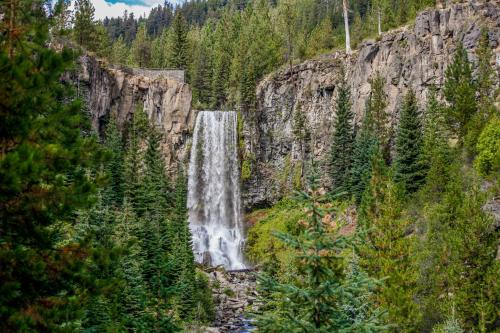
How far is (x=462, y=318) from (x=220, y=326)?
688 inches

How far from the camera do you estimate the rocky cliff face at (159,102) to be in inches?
2361

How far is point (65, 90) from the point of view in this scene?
1019 centimetres

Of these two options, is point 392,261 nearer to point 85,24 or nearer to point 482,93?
point 482,93

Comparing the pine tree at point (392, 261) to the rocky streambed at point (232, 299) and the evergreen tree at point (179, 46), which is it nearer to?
the rocky streambed at point (232, 299)

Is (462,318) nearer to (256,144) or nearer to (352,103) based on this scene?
(352,103)

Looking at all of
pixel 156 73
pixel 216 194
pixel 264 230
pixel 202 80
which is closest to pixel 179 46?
pixel 202 80

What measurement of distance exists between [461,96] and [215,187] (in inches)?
1281

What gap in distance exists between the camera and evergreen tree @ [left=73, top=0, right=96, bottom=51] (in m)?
61.8

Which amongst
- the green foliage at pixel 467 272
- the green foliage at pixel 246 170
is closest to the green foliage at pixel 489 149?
the green foliage at pixel 467 272

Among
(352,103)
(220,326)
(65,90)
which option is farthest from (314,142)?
(65,90)

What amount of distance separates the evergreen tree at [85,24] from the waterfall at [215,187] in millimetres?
18696

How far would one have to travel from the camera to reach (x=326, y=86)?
58875mm

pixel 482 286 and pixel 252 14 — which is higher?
pixel 252 14

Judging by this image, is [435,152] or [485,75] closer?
[435,152]
